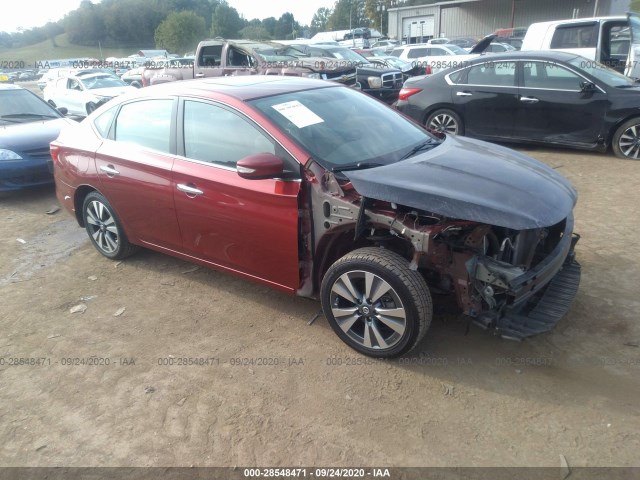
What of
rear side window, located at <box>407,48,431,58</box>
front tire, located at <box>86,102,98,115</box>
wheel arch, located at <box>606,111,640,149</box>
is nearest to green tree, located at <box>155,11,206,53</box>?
rear side window, located at <box>407,48,431,58</box>

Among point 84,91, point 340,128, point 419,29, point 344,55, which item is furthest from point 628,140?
point 419,29

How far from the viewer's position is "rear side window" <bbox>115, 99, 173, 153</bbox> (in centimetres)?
403

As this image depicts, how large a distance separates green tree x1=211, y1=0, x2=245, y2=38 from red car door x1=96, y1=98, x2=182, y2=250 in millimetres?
65428

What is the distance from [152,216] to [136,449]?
6.68 ft

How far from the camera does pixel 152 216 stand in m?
4.18

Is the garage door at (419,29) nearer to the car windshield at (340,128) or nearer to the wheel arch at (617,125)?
the wheel arch at (617,125)

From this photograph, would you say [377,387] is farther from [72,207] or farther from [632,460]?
[72,207]

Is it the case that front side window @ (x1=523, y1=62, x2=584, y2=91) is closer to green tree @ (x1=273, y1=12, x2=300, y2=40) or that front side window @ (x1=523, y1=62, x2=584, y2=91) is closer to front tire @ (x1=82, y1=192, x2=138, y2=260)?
front tire @ (x1=82, y1=192, x2=138, y2=260)

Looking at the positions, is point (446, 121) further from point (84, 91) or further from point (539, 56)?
point (84, 91)

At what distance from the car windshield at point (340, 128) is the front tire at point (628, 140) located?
4652 mm

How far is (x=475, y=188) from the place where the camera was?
9.84 feet

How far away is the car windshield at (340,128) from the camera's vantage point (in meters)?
3.43

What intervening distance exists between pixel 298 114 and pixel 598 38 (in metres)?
9.49

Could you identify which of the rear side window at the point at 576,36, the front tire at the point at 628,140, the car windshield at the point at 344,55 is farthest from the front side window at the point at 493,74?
the car windshield at the point at 344,55
